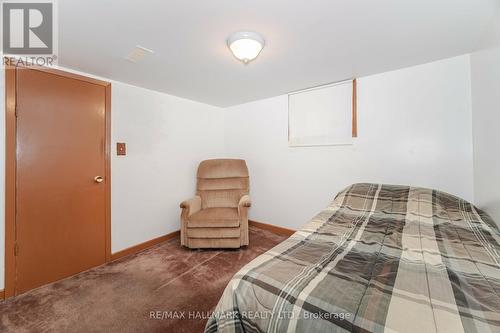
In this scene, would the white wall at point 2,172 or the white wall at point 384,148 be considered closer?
the white wall at point 2,172

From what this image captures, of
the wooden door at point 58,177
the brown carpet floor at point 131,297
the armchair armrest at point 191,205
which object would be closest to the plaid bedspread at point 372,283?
the brown carpet floor at point 131,297

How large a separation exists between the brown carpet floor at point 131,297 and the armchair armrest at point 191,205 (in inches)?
21.7

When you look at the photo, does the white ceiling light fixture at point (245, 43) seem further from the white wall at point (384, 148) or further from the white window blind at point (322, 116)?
the white wall at point (384, 148)

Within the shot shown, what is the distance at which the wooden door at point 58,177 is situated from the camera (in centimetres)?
178

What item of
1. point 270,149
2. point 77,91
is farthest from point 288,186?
point 77,91

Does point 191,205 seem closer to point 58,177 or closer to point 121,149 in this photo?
point 121,149

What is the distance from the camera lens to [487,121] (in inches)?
61.5

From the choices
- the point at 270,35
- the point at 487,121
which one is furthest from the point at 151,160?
the point at 487,121

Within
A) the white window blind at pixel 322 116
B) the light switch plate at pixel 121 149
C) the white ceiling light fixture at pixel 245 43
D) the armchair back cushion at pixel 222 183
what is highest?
the white ceiling light fixture at pixel 245 43

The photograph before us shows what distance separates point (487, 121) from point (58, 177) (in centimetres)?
381

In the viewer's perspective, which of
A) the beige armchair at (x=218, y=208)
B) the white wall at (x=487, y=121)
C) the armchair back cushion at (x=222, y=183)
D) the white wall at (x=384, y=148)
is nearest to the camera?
the white wall at (x=487, y=121)

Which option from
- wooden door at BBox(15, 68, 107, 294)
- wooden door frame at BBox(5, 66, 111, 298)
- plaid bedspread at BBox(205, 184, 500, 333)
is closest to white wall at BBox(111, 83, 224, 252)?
wooden door at BBox(15, 68, 107, 294)

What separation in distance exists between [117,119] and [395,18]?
2.82 m

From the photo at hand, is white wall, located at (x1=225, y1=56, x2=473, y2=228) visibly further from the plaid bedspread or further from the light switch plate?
the light switch plate
